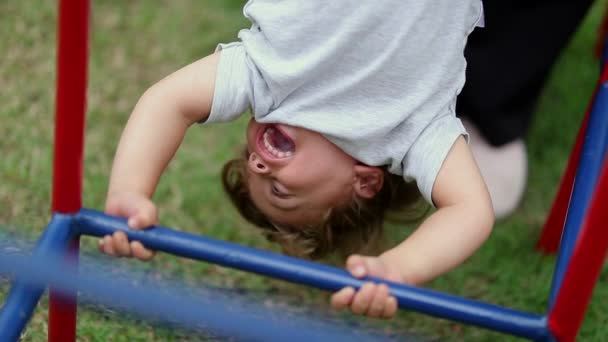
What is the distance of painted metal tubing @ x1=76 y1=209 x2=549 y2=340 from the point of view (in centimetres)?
120

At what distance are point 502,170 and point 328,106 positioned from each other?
873 mm

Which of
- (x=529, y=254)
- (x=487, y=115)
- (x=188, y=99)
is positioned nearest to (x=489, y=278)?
(x=529, y=254)

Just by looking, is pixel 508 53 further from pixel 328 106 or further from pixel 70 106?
pixel 70 106

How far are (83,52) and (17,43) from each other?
1.32 meters

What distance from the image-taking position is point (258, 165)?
4.66 feet

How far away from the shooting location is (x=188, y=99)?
4.59 ft

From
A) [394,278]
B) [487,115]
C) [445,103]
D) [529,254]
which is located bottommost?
[529,254]

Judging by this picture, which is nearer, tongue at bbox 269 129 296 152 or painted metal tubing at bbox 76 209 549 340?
painted metal tubing at bbox 76 209 549 340

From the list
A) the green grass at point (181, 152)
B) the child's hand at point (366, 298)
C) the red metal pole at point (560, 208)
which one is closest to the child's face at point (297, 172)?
the child's hand at point (366, 298)

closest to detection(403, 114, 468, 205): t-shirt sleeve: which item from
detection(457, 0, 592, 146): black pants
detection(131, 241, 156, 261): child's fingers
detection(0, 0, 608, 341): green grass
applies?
detection(131, 241, 156, 261): child's fingers

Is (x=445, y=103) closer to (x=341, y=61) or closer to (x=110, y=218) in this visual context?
(x=341, y=61)

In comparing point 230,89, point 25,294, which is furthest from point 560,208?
point 25,294

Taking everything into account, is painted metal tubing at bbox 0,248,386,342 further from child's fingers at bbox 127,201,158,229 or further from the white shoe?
the white shoe

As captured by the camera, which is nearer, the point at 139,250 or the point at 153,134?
the point at 139,250
